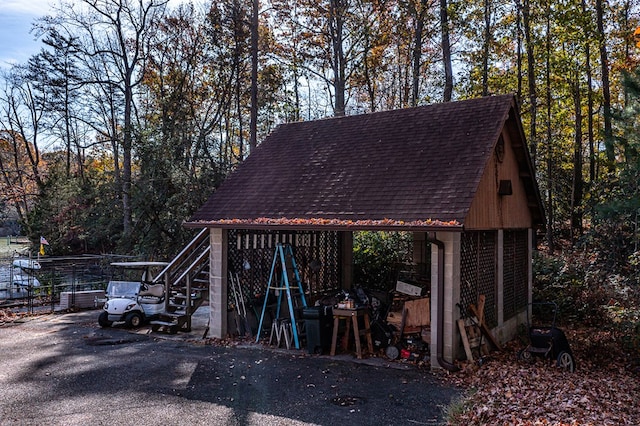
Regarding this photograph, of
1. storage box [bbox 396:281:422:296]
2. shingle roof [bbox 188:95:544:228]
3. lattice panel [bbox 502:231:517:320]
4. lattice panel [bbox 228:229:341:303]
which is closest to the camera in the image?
shingle roof [bbox 188:95:544:228]

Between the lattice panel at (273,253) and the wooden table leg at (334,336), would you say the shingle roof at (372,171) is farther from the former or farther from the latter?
the wooden table leg at (334,336)

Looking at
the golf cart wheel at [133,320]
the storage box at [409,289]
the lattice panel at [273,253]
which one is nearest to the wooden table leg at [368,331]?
the storage box at [409,289]

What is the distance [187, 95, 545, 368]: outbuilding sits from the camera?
791 cm

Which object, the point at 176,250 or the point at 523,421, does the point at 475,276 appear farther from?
the point at 176,250

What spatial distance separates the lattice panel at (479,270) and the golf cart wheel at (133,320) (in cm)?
727

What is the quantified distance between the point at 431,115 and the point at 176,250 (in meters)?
11.0

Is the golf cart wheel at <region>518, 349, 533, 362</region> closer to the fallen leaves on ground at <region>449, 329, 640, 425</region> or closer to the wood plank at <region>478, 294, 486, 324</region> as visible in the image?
the fallen leaves on ground at <region>449, 329, 640, 425</region>

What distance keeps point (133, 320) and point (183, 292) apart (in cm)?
127

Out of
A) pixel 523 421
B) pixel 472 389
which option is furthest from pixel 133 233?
pixel 523 421

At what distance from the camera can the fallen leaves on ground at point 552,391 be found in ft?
17.3

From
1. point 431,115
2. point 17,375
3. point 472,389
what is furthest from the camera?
point 431,115

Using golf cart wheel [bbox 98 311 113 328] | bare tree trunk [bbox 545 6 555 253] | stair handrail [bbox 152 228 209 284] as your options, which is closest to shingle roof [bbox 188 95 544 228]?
stair handrail [bbox 152 228 209 284]

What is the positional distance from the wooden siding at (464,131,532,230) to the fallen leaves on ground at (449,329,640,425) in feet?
7.46

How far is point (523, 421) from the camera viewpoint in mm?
5066
